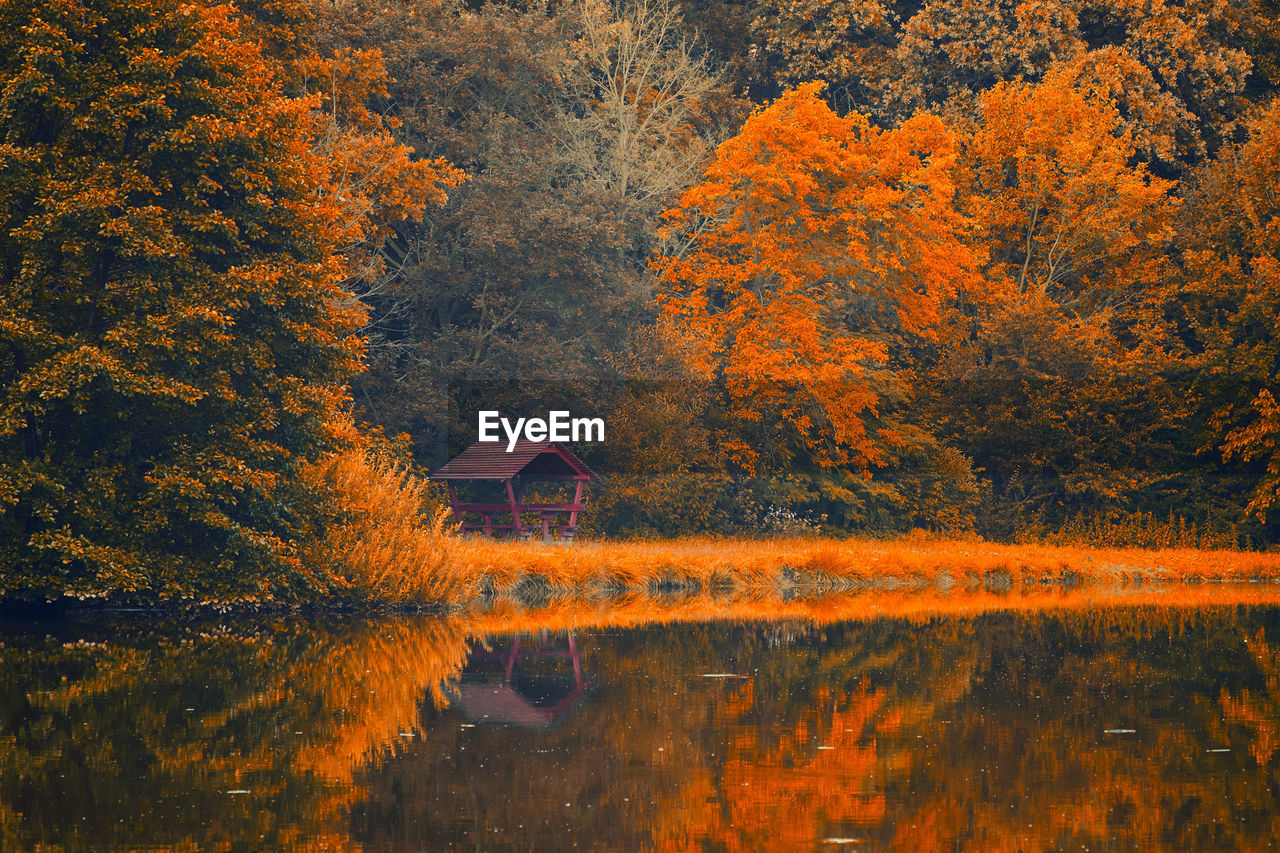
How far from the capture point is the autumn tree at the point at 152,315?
18656 millimetres

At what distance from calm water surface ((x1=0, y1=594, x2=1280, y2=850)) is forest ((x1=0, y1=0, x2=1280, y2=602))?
26.1ft

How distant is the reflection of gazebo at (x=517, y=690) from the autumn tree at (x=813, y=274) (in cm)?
1882

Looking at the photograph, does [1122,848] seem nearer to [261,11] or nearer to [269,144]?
[269,144]

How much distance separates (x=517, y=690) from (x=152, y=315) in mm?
8664

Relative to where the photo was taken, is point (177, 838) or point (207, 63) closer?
point (177, 838)

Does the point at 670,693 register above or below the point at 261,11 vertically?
below

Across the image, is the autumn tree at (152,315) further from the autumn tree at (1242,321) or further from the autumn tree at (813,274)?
the autumn tree at (1242,321)

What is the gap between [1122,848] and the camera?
7781 mm

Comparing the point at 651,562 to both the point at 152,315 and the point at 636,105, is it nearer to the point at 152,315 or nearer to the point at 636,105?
the point at 152,315

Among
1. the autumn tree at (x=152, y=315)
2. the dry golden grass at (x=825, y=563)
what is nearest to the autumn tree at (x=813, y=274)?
the dry golden grass at (x=825, y=563)

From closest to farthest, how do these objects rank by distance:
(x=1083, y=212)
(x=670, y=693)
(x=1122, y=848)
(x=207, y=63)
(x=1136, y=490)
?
(x=1122, y=848), (x=670, y=693), (x=207, y=63), (x=1136, y=490), (x=1083, y=212)

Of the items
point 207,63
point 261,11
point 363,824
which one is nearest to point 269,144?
point 207,63

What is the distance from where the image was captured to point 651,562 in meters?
26.0

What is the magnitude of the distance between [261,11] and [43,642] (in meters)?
17.8
